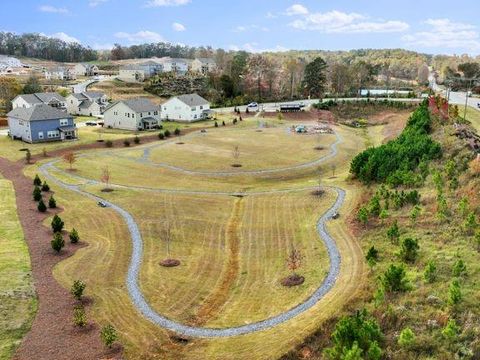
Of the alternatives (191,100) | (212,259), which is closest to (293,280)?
(212,259)

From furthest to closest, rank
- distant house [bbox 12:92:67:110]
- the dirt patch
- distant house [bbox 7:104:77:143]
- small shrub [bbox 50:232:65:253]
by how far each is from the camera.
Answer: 1. distant house [bbox 12:92:67:110]
2. distant house [bbox 7:104:77:143]
3. small shrub [bbox 50:232:65:253]
4. the dirt patch

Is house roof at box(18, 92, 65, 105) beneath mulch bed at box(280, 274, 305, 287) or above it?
above

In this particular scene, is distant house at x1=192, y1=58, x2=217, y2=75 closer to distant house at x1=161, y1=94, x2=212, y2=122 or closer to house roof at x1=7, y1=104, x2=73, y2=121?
distant house at x1=161, y1=94, x2=212, y2=122

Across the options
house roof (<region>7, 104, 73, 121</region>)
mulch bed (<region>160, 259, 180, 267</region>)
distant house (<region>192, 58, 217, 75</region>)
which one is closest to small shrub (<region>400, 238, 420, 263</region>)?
mulch bed (<region>160, 259, 180, 267</region>)

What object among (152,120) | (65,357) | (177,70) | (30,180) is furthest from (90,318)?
(177,70)

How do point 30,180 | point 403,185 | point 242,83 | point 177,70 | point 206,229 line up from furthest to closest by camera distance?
point 177,70 < point 242,83 < point 30,180 < point 403,185 < point 206,229

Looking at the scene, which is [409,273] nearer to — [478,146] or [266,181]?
[478,146]

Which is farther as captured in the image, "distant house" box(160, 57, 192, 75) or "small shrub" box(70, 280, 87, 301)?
"distant house" box(160, 57, 192, 75)
